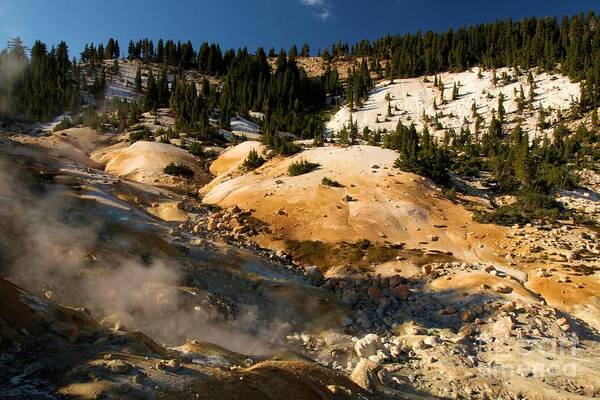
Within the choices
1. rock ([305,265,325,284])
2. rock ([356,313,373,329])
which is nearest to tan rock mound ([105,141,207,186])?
rock ([305,265,325,284])

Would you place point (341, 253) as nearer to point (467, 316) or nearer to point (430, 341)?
point (467, 316)

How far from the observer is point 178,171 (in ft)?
153

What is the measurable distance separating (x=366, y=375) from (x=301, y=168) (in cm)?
2864

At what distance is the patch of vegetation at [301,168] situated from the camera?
4028cm

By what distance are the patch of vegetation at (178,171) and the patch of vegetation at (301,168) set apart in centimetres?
1267

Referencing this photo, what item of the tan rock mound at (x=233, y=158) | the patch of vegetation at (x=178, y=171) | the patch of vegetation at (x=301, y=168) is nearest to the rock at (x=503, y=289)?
the patch of vegetation at (x=301, y=168)

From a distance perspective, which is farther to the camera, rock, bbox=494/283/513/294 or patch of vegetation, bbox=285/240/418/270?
patch of vegetation, bbox=285/240/418/270

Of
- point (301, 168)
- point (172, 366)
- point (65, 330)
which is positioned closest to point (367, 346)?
point (172, 366)

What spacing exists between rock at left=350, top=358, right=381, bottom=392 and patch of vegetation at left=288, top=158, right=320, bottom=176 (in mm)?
27258

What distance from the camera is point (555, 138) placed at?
64.8m

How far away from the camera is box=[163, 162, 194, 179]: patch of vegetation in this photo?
4634 cm

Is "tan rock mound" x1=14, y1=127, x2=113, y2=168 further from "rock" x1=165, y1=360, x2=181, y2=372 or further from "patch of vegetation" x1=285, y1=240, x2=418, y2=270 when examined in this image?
"rock" x1=165, y1=360, x2=181, y2=372

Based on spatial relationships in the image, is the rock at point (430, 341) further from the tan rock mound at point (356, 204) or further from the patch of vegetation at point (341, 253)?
the tan rock mound at point (356, 204)

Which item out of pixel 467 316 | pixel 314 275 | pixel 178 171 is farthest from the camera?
pixel 178 171
